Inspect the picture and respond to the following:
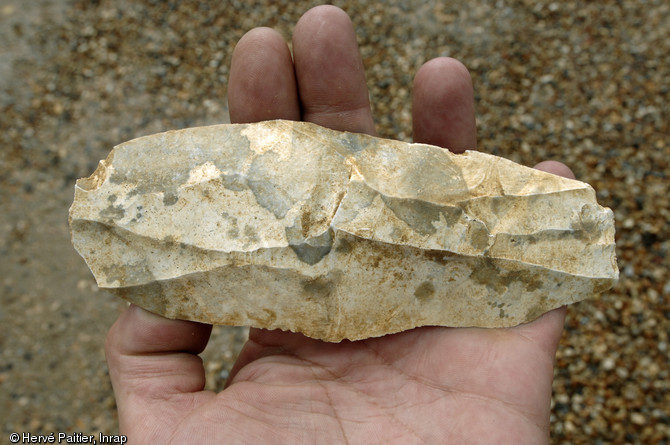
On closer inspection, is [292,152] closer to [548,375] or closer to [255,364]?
[255,364]

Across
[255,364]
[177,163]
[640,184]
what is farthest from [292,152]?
[640,184]

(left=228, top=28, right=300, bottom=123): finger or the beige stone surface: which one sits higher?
(left=228, top=28, right=300, bottom=123): finger

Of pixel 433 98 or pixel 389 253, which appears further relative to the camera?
pixel 433 98

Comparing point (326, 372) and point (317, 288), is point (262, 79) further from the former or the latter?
point (326, 372)

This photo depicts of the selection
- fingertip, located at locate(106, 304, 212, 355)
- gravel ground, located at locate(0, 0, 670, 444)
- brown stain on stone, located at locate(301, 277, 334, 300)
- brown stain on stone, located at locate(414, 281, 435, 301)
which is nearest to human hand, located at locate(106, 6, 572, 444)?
fingertip, located at locate(106, 304, 212, 355)

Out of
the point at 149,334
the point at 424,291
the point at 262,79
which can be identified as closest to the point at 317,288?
the point at 424,291

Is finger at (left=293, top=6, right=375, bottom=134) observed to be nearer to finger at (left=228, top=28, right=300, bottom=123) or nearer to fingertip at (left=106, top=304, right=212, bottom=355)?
finger at (left=228, top=28, right=300, bottom=123)
